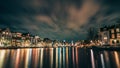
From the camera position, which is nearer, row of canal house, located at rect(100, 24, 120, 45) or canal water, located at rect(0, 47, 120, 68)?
canal water, located at rect(0, 47, 120, 68)

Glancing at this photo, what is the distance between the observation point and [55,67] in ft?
122

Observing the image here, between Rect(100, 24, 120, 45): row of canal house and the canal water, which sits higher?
Rect(100, 24, 120, 45): row of canal house

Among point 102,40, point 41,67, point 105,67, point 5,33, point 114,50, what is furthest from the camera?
point 5,33

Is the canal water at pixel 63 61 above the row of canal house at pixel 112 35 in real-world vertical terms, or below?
below

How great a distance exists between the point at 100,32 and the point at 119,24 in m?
20.5

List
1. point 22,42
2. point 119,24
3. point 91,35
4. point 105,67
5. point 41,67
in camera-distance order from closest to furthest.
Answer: point 105,67 < point 41,67 < point 119,24 < point 91,35 < point 22,42

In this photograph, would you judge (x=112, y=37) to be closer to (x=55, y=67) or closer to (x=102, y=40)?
(x=102, y=40)

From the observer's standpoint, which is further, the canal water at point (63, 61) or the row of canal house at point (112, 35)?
the row of canal house at point (112, 35)

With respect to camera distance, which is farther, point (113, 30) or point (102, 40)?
point (102, 40)

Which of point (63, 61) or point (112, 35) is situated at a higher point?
point (112, 35)

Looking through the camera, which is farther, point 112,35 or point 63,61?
point 112,35

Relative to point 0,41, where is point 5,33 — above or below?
above

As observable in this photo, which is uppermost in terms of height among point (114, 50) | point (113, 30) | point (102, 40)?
point (113, 30)

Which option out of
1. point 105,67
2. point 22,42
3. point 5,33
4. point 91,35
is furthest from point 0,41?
point 105,67
